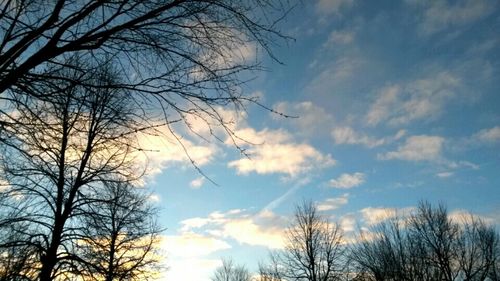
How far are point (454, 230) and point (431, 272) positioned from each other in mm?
3654

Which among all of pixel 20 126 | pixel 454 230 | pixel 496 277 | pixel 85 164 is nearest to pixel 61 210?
pixel 85 164

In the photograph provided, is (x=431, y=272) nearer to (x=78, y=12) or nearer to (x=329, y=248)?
(x=329, y=248)

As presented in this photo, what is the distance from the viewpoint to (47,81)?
13.1 ft

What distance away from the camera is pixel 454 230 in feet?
99.5

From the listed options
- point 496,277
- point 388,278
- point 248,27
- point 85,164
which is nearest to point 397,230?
point 388,278

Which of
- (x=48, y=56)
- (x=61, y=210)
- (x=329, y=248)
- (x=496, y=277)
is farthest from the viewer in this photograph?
(x=496, y=277)

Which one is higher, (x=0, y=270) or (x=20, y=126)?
(x=20, y=126)

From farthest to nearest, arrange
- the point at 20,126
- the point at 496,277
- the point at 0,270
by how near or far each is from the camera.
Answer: the point at 496,277 → the point at 0,270 → the point at 20,126

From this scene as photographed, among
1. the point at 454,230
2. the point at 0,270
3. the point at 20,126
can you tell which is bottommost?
the point at 0,270

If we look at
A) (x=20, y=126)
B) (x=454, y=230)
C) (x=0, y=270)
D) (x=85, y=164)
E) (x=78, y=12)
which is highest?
(x=454, y=230)

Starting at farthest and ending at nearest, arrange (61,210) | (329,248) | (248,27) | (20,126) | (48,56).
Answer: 1. (329,248)
2. (61,210)
3. (20,126)
4. (248,27)
5. (48,56)

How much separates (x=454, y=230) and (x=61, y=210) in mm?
28692

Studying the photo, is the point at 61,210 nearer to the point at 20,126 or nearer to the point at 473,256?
the point at 20,126

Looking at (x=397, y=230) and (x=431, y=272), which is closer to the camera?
(x=431, y=272)
